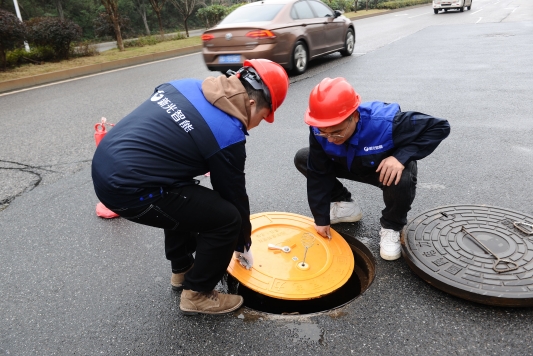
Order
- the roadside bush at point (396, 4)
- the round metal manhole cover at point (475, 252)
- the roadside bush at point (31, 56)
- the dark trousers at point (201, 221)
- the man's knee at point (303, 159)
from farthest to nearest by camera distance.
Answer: the roadside bush at point (396, 4) < the roadside bush at point (31, 56) < the man's knee at point (303, 159) < the round metal manhole cover at point (475, 252) < the dark trousers at point (201, 221)

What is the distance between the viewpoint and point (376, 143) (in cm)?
244

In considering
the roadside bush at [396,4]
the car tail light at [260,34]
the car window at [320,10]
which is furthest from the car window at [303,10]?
the roadside bush at [396,4]

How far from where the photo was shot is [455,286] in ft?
6.81

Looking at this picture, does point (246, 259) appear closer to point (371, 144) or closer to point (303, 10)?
point (371, 144)

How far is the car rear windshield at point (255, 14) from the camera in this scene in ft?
26.2

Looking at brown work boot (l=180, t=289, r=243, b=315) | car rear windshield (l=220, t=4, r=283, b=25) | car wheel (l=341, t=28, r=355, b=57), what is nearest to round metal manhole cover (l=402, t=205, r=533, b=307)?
brown work boot (l=180, t=289, r=243, b=315)

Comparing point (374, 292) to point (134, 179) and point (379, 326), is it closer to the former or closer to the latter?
point (379, 326)

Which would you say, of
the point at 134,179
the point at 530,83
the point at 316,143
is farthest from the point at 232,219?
the point at 530,83

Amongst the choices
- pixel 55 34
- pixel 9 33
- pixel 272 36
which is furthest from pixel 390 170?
pixel 55 34

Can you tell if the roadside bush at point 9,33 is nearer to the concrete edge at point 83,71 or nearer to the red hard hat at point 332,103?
the concrete edge at point 83,71

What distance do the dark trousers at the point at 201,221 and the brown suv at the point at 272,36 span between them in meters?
5.99

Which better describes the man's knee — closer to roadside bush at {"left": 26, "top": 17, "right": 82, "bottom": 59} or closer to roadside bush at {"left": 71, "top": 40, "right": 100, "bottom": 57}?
roadside bush at {"left": 26, "top": 17, "right": 82, "bottom": 59}

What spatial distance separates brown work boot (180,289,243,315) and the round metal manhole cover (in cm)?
107

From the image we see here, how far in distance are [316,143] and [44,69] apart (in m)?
10.3
